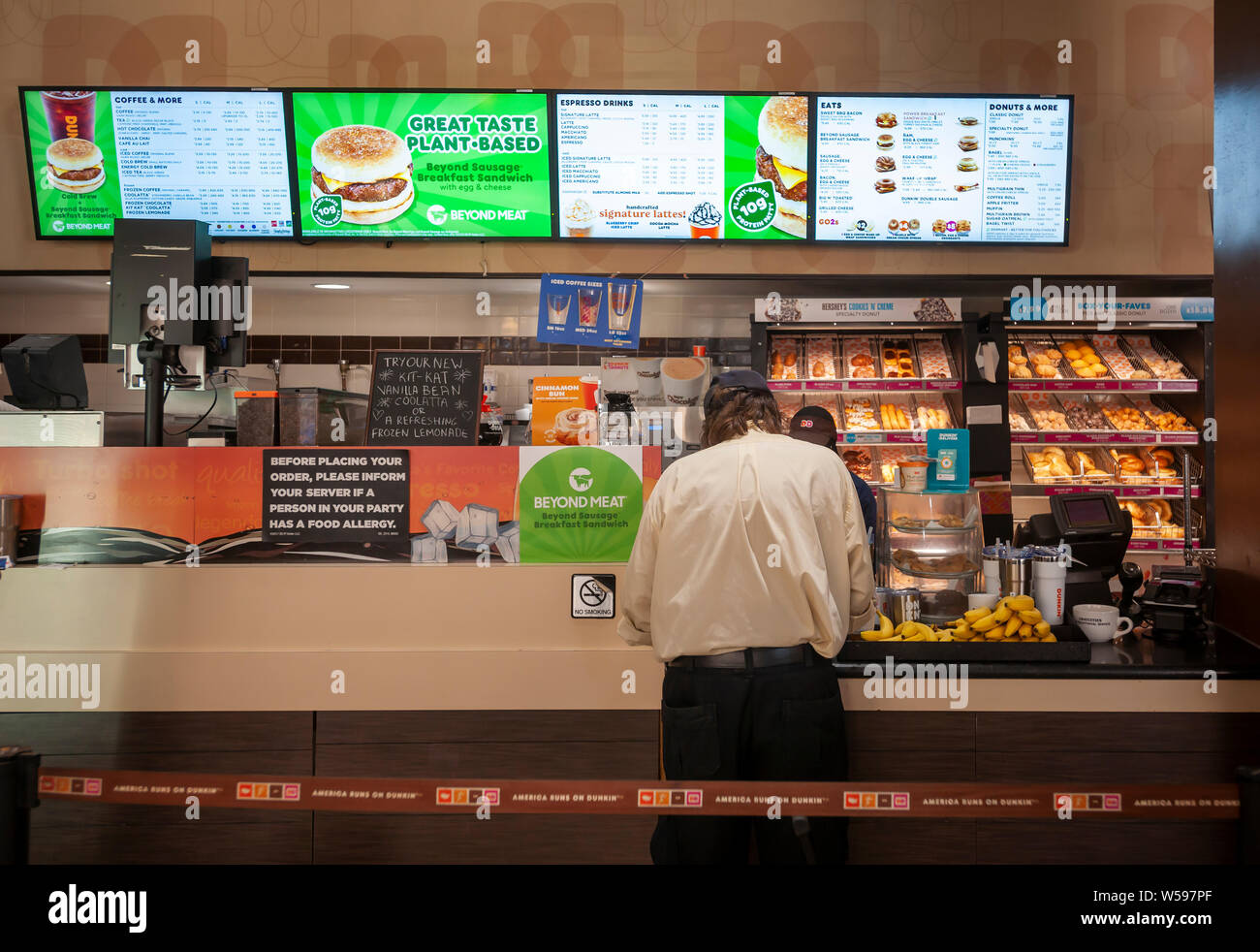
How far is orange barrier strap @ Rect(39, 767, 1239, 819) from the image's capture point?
2135mm

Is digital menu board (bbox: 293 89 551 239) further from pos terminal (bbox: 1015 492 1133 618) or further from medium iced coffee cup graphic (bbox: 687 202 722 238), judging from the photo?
pos terminal (bbox: 1015 492 1133 618)

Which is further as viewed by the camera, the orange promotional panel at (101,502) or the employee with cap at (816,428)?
the employee with cap at (816,428)

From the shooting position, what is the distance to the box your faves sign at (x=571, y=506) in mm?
2703

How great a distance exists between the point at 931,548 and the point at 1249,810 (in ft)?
3.65

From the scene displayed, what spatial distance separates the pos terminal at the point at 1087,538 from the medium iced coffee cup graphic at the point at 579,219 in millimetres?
2853

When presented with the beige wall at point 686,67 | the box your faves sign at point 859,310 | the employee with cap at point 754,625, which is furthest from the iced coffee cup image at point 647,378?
the employee with cap at point 754,625

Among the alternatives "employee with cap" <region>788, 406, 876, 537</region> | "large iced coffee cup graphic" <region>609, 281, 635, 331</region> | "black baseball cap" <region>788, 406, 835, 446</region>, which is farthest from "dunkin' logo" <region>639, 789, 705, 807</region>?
"large iced coffee cup graphic" <region>609, 281, 635, 331</region>

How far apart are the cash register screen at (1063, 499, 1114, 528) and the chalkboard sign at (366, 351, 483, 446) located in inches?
77.2

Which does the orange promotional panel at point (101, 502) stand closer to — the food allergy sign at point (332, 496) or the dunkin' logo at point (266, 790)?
the food allergy sign at point (332, 496)

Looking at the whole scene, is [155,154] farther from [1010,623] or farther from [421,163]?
[1010,623]

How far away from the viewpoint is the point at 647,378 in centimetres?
528

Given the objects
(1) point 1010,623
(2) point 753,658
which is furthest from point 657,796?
(1) point 1010,623
